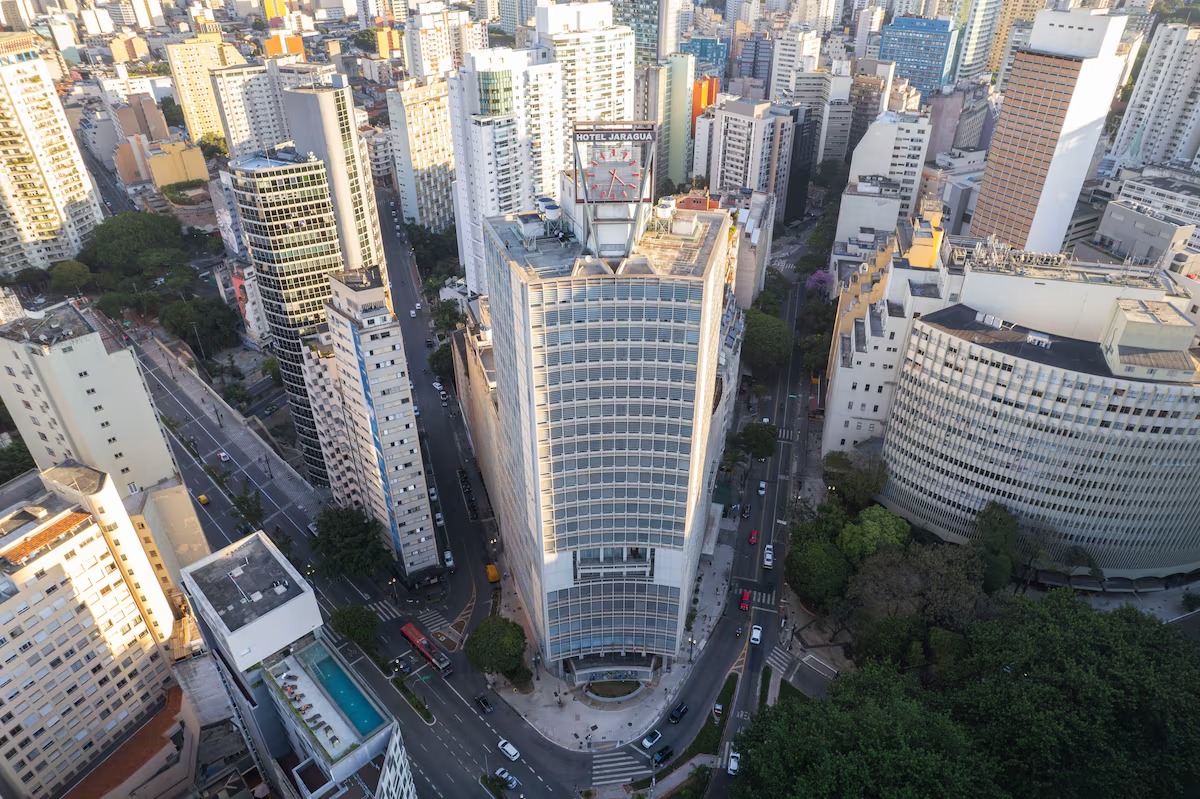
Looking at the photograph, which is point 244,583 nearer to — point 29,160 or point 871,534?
point 871,534

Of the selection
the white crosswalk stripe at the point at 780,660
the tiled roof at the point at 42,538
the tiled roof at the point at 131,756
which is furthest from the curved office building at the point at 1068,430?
the tiled roof at the point at 42,538

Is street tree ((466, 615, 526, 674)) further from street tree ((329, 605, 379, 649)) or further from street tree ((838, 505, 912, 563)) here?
street tree ((838, 505, 912, 563))

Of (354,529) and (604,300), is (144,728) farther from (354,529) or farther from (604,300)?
Result: (604,300)

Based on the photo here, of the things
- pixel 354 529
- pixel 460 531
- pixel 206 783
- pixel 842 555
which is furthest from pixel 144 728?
pixel 842 555

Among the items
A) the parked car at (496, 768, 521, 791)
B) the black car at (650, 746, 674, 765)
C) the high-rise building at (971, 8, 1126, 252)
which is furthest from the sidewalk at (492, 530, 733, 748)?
the high-rise building at (971, 8, 1126, 252)

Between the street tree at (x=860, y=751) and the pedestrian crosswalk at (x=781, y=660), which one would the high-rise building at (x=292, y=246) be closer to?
the pedestrian crosswalk at (x=781, y=660)

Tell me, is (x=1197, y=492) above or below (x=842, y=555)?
above
